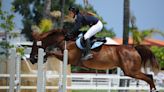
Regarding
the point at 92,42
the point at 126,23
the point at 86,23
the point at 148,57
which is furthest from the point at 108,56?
the point at 126,23

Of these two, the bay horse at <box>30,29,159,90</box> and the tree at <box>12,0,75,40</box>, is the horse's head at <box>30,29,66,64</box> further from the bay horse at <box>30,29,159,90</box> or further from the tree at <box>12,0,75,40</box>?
the tree at <box>12,0,75,40</box>

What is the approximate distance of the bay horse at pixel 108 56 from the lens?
9.22 meters

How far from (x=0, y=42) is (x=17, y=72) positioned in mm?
10859

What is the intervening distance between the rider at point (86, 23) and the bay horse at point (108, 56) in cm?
18

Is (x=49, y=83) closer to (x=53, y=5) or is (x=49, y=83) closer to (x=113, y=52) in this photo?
(x=113, y=52)

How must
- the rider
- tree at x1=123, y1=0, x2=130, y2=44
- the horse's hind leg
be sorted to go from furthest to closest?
tree at x1=123, y1=0, x2=130, y2=44, the horse's hind leg, the rider

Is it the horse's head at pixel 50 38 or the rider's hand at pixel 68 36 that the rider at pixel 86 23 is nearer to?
the rider's hand at pixel 68 36

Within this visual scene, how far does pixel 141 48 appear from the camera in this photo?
9.91 m

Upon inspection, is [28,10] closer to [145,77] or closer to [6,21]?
[6,21]

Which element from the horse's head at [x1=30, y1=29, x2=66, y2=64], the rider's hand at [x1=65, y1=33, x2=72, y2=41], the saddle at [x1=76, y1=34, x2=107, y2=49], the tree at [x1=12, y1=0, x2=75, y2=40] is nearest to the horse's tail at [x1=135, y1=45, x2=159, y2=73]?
the saddle at [x1=76, y1=34, x2=107, y2=49]

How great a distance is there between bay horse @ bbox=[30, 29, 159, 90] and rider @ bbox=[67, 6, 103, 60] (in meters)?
0.18

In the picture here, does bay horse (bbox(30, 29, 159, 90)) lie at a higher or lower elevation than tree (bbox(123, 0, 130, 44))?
lower

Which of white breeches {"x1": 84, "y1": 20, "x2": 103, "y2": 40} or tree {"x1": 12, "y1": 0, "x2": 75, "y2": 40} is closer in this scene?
white breeches {"x1": 84, "y1": 20, "x2": 103, "y2": 40}

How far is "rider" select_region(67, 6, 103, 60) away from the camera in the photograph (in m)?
8.88
